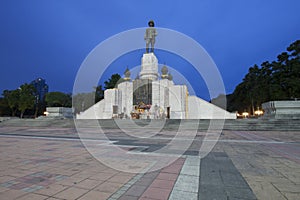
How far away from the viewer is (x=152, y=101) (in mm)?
27344

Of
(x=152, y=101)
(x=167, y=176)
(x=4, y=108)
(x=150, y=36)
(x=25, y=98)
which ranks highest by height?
(x=150, y=36)

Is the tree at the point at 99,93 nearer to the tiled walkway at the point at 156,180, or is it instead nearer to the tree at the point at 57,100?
the tree at the point at 57,100

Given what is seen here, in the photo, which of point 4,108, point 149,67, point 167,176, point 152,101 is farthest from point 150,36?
point 4,108

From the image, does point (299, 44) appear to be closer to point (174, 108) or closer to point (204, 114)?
point (204, 114)

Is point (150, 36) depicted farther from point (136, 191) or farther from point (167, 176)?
point (136, 191)

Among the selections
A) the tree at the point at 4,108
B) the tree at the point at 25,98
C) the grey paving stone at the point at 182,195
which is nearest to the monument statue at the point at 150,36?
the tree at the point at 25,98

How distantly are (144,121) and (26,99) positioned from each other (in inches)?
1234

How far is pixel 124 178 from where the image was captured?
295 centimetres

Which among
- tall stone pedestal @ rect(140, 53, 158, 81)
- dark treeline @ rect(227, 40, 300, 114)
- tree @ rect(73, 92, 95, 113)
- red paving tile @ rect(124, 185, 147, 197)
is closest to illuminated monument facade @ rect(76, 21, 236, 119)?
tall stone pedestal @ rect(140, 53, 158, 81)

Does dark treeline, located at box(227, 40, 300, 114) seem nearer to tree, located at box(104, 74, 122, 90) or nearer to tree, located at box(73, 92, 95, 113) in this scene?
tree, located at box(104, 74, 122, 90)

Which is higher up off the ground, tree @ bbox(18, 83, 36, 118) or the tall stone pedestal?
the tall stone pedestal

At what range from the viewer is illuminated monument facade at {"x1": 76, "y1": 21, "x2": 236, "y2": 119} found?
2602cm

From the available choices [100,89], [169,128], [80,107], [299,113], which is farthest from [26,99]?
[299,113]

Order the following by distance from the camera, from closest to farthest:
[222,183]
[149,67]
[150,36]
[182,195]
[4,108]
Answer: [182,195] → [222,183] → [149,67] → [150,36] → [4,108]
